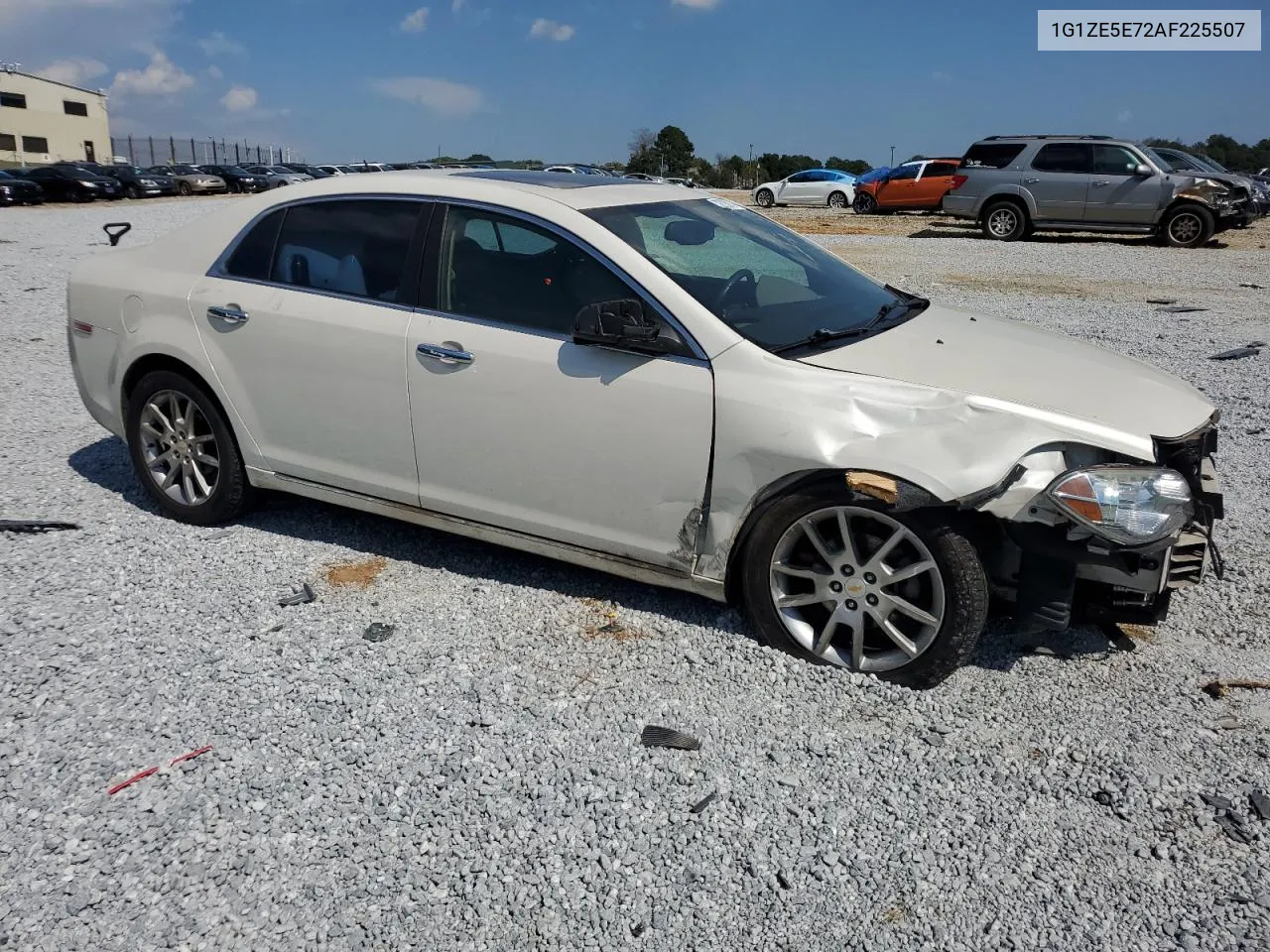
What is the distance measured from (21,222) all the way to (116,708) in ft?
88.4

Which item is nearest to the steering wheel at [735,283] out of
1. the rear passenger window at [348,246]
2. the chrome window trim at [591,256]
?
the chrome window trim at [591,256]

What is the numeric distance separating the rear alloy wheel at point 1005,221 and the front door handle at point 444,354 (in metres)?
18.5

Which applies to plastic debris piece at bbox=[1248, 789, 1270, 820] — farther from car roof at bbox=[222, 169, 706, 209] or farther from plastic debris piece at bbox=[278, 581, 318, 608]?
plastic debris piece at bbox=[278, 581, 318, 608]

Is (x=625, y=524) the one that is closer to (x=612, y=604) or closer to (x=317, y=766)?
(x=612, y=604)

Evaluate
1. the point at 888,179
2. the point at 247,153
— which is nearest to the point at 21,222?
the point at 888,179

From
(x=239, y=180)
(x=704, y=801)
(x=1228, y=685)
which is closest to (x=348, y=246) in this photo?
(x=704, y=801)

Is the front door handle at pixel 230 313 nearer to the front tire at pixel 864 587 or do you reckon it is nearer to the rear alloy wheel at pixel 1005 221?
the front tire at pixel 864 587

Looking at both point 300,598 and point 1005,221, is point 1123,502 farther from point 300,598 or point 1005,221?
point 1005,221

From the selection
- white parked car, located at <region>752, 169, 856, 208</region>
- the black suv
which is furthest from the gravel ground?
the black suv

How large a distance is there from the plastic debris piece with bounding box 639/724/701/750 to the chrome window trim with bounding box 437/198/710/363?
129cm

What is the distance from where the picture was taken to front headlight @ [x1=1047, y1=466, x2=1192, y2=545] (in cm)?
323

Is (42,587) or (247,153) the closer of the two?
(42,587)

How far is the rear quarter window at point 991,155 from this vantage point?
65.1 ft

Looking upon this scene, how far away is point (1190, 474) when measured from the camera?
11.9 ft
